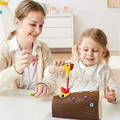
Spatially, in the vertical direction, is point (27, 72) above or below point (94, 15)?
below

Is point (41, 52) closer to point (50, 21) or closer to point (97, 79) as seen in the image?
point (97, 79)

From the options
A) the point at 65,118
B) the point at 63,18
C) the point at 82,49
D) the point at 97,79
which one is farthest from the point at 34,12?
the point at 63,18

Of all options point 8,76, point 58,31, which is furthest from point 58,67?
point 58,31

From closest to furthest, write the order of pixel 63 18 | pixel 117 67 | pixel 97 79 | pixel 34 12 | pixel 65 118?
pixel 65 118, pixel 97 79, pixel 34 12, pixel 117 67, pixel 63 18

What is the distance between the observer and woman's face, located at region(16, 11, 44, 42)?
1466 mm

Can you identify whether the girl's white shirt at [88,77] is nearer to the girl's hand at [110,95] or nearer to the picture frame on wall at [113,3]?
the girl's hand at [110,95]

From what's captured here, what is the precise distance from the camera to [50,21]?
4883 millimetres

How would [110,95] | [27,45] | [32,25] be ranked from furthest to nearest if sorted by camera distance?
[27,45], [32,25], [110,95]

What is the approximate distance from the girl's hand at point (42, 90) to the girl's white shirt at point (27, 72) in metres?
0.32

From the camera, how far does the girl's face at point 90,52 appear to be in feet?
4.48

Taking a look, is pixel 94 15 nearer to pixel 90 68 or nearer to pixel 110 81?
pixel 90 68

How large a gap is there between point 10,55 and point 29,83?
19 centimetres

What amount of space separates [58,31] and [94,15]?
27.3 inches

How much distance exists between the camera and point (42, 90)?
1.21m
